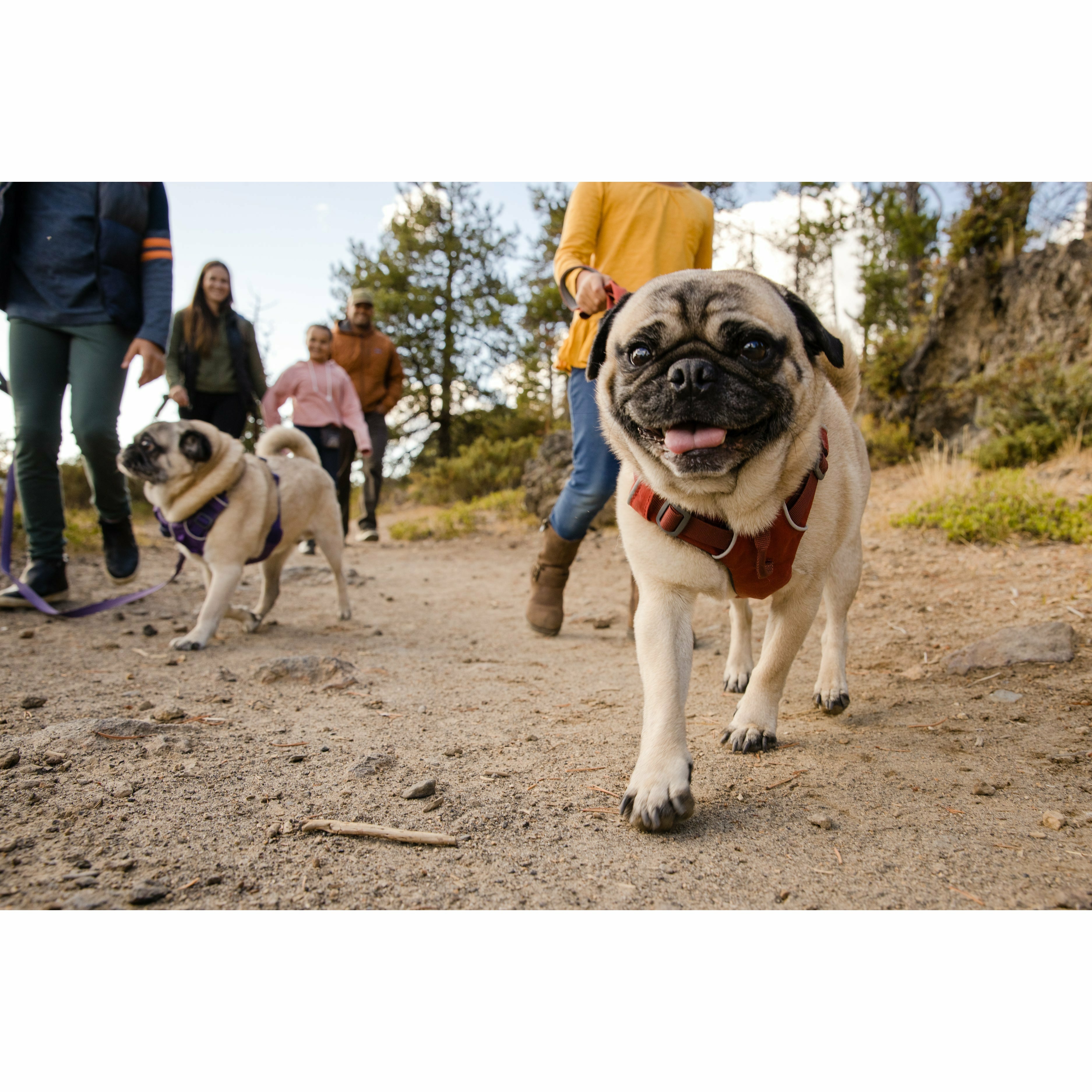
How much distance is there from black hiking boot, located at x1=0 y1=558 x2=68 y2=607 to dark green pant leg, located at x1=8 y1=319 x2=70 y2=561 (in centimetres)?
7

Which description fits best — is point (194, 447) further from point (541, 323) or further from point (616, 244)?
point (541, 323)

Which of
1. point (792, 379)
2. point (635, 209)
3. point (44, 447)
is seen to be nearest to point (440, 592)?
point (44, 447)

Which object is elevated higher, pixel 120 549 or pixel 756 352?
pixel 756 352

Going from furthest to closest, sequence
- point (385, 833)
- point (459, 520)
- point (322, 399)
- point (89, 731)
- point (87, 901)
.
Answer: point (459, 520) → point (322, 399) → point (89, 731) → point (385, 833) → point (87, 901)

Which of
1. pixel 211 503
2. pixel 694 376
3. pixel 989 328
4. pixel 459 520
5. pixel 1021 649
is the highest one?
pixel 989 328

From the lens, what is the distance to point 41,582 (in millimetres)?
4559

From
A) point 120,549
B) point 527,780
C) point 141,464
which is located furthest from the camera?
point 120,549

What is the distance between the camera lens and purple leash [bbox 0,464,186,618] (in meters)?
4.16

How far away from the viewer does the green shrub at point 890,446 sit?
10875 mm

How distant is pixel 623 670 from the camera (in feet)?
12.1

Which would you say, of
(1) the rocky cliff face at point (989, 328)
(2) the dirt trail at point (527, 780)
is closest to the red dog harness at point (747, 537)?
(2) the dirt trail at point (527, 780)

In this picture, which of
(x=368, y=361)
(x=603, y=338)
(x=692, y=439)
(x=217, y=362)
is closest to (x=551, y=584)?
(x=603, y=338)

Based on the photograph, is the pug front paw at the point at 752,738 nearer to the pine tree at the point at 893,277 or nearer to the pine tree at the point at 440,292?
the pine tree at the point at 893,277

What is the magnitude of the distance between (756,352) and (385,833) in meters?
1.67
